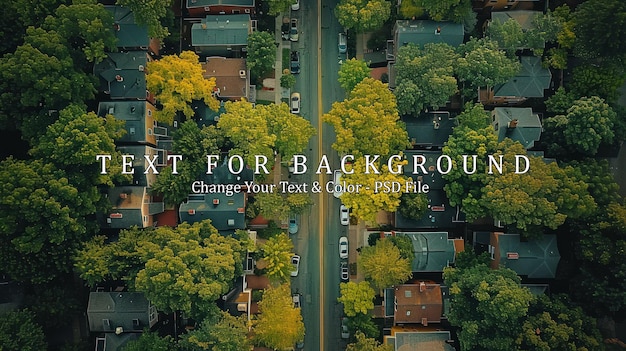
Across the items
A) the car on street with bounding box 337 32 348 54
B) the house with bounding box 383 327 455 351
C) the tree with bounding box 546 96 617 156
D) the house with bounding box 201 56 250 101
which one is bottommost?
the house with bounding box 383 327 455 351

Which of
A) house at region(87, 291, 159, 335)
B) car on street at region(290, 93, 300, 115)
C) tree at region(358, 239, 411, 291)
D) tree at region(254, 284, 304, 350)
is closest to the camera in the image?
tree at region(254, 284, 304, 350)

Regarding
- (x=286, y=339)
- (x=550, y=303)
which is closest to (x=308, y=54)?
(x=286, y=339)

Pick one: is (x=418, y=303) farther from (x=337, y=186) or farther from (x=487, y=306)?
(x=337, y=186)

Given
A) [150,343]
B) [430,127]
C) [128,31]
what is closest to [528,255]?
[430,127]

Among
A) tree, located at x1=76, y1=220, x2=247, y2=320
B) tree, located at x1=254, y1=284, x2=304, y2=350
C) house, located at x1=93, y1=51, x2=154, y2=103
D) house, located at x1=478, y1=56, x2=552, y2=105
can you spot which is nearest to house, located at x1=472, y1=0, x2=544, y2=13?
house, located at x1=478, y1=56, x2=552, y2=105

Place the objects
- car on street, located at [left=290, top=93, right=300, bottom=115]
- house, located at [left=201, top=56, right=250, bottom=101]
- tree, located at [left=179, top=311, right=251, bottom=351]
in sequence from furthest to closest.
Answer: car on street, located at [left=290, top=93, right=300, bottom=115]
house, located at [left=201, top=56, right=250, bottom=101]
tree, located at [left=179, top=311, right=251, bottom=351]

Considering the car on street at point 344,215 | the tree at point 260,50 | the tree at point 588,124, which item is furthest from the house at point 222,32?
the tree at point 588,124

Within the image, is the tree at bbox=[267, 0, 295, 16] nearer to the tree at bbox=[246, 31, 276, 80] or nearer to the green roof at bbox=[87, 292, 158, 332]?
the tree at bbox=[246, 31, 276, 80]

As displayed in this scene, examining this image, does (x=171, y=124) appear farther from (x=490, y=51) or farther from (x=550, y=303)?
(x=550, y=303)
